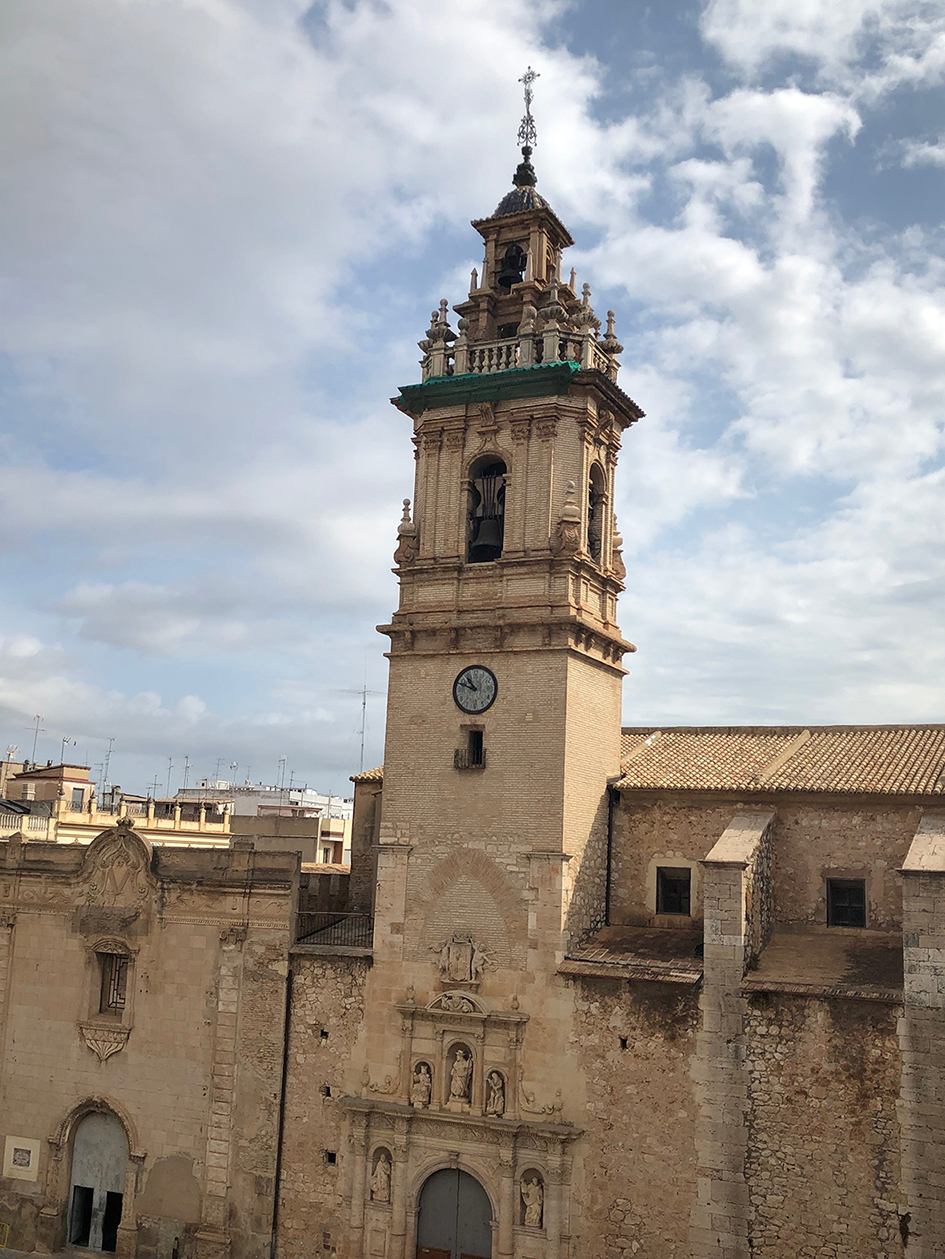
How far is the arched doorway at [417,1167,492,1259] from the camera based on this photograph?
74.5 ft

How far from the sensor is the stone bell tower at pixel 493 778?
22875 millimetres

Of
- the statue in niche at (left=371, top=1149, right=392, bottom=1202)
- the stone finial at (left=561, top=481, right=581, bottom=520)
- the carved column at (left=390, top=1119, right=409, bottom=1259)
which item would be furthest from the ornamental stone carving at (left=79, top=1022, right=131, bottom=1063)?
the stone finial at (left=561, top=481, right=581, bottom=520)

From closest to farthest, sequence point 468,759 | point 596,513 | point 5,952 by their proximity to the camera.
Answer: point 468,759 < point 596,513 < point 5,952

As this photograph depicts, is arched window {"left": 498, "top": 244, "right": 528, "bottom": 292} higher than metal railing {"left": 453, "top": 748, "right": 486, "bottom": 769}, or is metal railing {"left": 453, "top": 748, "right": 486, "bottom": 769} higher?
arched window {"left": 498, "top": 244, "right": 528, "bottom": 292}

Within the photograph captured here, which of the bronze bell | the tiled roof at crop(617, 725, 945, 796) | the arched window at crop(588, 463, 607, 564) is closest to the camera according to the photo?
the tiled roof at crop(617, 725, 945, 796)

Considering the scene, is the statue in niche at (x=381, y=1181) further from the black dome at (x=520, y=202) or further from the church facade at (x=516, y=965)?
the black dome at (x=520, y=202)

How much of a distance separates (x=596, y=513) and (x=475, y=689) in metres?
5.77

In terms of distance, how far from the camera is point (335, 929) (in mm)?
26578

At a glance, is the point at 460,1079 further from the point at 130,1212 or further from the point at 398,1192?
the point at 130,1212

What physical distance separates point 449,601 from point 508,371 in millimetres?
5653

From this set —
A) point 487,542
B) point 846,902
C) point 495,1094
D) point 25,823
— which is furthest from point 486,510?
point 25,823

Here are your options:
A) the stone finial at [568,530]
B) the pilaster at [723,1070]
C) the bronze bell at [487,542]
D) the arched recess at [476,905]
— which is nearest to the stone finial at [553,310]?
the stone finial at [568,530]

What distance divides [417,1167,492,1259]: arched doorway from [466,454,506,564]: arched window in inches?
544

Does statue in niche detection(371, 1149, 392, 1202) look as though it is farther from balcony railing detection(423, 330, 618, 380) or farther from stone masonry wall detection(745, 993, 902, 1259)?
balcony railing detection(423, 330, 618, 380)
